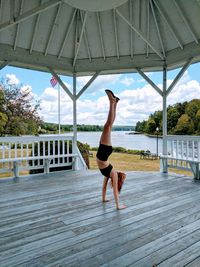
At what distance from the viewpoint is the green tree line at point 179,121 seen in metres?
8.81

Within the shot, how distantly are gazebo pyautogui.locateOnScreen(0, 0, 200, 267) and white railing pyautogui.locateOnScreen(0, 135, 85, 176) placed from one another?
0.13ft

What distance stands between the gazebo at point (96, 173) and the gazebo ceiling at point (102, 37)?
2cm

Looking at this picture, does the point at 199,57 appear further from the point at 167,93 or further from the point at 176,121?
the point at 176,121

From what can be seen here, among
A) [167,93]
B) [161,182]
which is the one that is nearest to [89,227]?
[161,182]

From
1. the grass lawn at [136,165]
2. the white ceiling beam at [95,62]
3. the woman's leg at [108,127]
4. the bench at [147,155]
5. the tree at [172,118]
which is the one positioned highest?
the white ceiling beam at [95,62]

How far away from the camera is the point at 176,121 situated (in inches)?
360

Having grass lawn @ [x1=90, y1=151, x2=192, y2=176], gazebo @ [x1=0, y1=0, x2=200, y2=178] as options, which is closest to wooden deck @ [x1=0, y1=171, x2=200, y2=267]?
gazebo @ [x1=0, y1=0, x2=200, y2=178]

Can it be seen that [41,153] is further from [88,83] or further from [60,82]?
[88,83]

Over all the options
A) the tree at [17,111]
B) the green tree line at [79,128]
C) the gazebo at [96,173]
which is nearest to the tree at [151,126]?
the green tree line at [79,128]

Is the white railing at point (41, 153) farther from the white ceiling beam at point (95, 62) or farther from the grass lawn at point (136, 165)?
the grass lawn at point (136, 165)

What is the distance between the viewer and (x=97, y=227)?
2729 mm

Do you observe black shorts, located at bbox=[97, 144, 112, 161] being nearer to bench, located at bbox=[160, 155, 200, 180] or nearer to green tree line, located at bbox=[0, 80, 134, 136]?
bench, located at bbox=[160, 155, 200, 180]

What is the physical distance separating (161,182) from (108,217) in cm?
241

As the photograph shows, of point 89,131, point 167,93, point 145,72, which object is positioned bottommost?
point 89,131
